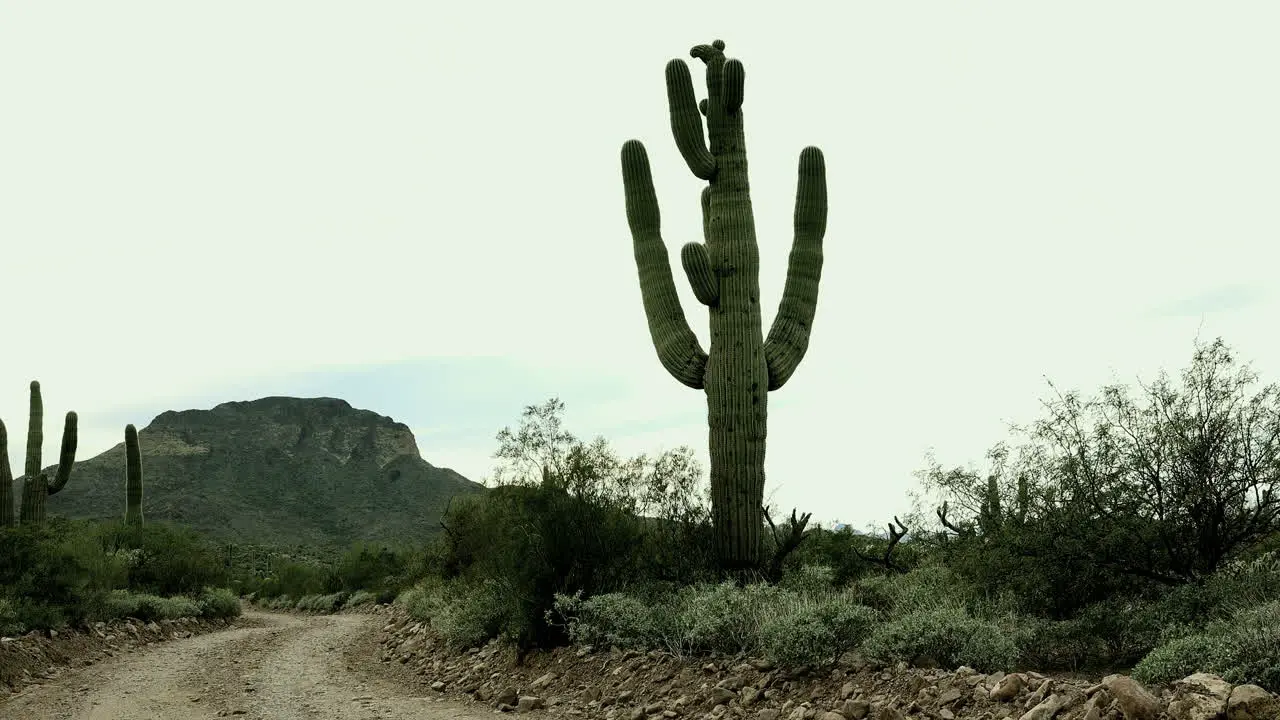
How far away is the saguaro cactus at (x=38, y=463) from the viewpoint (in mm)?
24739

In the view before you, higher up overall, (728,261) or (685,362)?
(728,261)

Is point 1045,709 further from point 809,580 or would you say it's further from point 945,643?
point 809,580

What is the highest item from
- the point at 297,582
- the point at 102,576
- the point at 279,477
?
the point at 279,477

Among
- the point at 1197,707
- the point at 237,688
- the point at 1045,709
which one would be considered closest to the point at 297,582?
the point at 237,688

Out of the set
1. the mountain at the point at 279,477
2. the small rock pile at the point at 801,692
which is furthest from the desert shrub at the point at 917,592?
the mountain at the point at 279,477

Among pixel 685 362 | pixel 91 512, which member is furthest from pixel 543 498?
pixel 91 512

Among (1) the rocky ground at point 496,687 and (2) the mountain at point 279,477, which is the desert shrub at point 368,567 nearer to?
(1) the rocky ground at point 496,687

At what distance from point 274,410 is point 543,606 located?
283 feet

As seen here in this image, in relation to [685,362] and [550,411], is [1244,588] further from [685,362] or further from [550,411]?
[550,411]

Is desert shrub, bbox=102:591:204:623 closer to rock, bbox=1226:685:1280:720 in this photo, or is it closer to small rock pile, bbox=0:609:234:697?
small rock pile, bbox=0:609:234:697

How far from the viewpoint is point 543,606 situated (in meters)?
11.5

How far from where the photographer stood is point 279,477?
7888 centimetres

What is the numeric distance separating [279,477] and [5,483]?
58474mm

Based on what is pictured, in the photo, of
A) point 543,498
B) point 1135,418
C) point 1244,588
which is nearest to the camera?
Answer: point 1244,588
